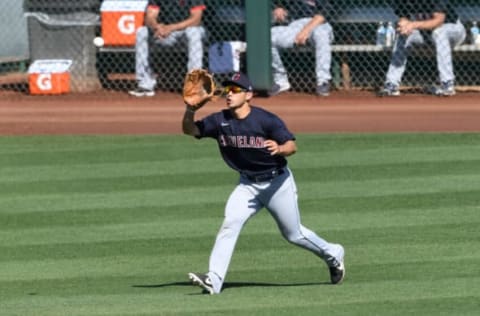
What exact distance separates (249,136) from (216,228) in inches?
100

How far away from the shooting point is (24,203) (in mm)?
12164

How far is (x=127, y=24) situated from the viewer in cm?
1827

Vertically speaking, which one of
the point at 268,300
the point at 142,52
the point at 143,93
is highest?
the point at 268,300

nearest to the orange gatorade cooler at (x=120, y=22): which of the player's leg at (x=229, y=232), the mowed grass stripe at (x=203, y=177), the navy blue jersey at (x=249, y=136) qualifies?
the mowed grass stripe at (x=203, y=177)

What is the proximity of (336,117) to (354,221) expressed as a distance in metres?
5.37

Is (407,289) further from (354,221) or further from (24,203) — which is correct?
(24,203)

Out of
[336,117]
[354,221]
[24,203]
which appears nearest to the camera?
[354,221]

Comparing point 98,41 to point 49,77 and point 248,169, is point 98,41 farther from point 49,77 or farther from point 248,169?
point 248,169

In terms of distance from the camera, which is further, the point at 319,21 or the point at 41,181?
the point at 319,21

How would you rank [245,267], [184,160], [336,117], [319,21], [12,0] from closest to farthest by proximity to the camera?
1. [245,267]
2. [184,160]
3. [336,117]
4. [319,21]
5. [12,0]

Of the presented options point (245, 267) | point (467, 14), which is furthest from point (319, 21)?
point (245, 267)

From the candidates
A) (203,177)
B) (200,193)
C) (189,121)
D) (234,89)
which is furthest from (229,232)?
(203,177)

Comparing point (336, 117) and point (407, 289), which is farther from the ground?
point (407, 289)

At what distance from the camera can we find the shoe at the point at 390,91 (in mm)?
17469
